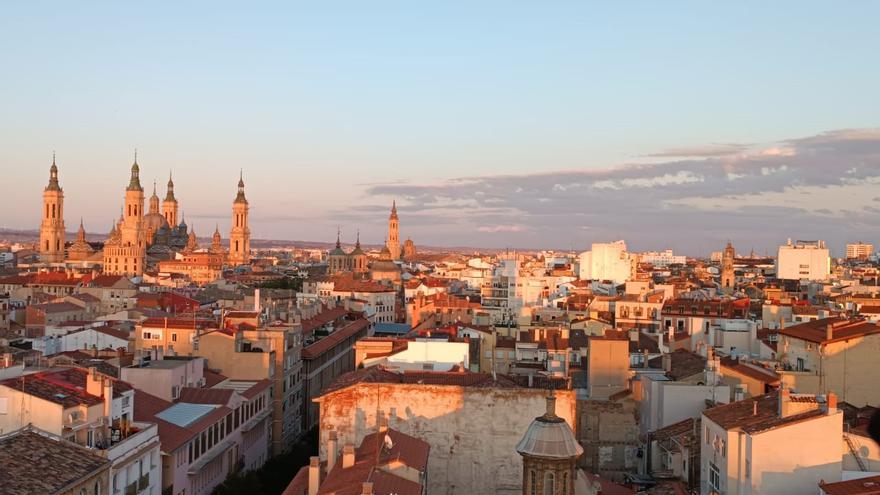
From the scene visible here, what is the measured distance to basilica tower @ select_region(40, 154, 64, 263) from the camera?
179 meters

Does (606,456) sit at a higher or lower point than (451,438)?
lower

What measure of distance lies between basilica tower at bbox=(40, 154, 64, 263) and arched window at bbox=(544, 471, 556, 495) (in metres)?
176

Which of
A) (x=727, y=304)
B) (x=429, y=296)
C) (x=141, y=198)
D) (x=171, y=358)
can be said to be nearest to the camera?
(x=171, y=358)

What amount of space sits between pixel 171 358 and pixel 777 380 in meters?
22.3

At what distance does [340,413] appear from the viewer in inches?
1022

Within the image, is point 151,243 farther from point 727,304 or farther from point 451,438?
point 451,438

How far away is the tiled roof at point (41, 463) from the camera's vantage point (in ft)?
68.5

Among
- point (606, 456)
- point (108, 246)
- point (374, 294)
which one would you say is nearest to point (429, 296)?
point (374, 294)

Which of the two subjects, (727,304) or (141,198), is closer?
(727,304)

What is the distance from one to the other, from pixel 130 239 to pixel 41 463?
6315 inches

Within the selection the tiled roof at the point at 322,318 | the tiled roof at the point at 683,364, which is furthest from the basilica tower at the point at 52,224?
the tiled roof at the point at 683,364

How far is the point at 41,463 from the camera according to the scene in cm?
2203

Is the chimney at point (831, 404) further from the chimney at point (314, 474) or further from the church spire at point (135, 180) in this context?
the church spire at point (135, 180)

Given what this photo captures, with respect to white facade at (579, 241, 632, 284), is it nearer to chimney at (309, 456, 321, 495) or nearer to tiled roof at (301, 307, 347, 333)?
tiled roof at (301, 307, 347, 333)
